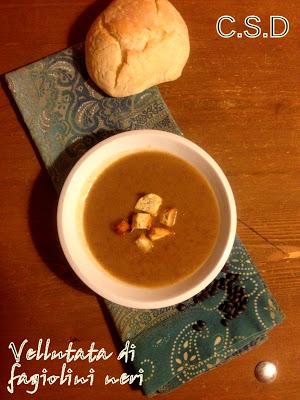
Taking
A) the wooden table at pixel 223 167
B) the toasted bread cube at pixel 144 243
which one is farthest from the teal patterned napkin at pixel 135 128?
the toasted bread cube at pixel 144 243

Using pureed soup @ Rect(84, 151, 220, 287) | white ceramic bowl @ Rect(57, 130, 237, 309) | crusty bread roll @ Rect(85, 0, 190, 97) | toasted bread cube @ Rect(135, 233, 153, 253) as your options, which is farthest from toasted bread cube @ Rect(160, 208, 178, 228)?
crusty bread roll @ Rect(85, 0, 190, 97)

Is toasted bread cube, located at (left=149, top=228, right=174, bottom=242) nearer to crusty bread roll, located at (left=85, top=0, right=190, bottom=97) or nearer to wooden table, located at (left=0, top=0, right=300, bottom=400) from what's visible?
wooden table, located at (left=0, top=0, right=300, bottom=400)

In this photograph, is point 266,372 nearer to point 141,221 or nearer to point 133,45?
point 141,221

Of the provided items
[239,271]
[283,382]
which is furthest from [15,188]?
[283,382]

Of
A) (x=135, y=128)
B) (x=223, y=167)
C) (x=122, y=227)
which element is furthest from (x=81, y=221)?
(x=223, y=167)

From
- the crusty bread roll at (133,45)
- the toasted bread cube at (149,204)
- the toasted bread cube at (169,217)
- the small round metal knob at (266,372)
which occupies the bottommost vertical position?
the small round metal knob at (266,372)

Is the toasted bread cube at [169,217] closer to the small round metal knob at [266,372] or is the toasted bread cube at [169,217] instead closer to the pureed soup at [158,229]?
the pureed soup at [158,229]

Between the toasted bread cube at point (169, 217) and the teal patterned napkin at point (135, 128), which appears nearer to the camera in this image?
the toasted bread cube at point (169, 217)

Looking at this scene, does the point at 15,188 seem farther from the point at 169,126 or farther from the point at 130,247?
the point at 169,126
